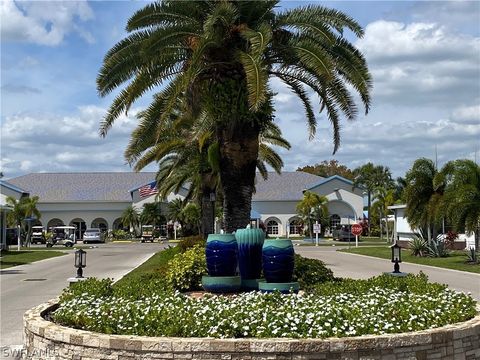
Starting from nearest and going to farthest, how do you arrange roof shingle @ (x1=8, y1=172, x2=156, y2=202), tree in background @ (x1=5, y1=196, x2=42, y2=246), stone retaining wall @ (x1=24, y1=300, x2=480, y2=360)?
stone retaining wall @ (x1=24, y1=300, x2=480, y2=360), tree in background @ (x1=5, y1=196, x2=42, y2=246), roof shingle @ (x1=8, y1=172, x2=156, y2=202)

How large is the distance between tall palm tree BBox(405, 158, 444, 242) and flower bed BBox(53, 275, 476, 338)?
23805mm

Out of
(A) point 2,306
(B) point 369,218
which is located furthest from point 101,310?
(B) point 369,218

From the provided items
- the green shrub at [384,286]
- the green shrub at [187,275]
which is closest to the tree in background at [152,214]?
the green shrub at [187,275]

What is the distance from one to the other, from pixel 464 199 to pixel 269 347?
22.7 m

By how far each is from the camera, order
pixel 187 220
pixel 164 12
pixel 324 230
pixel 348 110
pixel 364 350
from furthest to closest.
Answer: pixel 324 230, pixel 187 220, pixel 348 110, pixel 164 12, pixel 364 350

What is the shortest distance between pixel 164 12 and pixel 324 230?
58.8 metres

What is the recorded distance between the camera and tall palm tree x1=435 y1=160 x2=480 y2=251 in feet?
88.5

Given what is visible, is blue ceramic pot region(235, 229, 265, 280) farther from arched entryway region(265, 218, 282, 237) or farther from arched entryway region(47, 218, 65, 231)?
arched entryway region(47, 218, 65, 231)

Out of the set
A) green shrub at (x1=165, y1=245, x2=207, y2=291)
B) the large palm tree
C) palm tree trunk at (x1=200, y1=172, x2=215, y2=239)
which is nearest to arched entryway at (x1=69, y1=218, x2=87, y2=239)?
palm tree trunk at (x1=200, y1=172, x2=215, y2=239)

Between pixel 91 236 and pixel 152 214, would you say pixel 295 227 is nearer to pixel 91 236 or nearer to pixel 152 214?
pixel 152 214

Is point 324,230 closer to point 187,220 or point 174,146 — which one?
point 187,220

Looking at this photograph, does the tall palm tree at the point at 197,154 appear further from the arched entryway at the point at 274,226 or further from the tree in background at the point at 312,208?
the arched entryway at the point at 274,226

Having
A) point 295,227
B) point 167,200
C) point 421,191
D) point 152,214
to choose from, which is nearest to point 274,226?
point 295,227

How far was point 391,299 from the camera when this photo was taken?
9.32 meters
